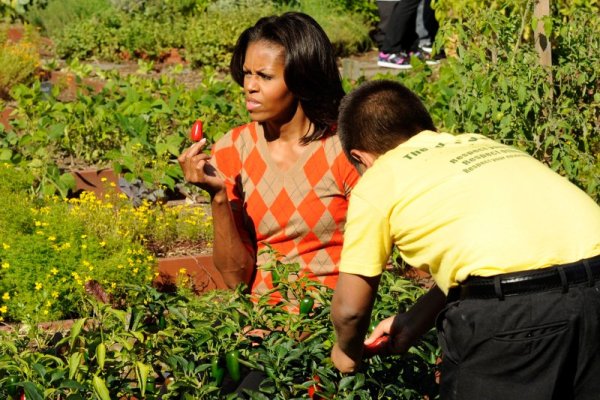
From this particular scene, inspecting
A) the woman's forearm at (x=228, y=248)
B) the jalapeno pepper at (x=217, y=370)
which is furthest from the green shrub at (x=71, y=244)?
the jalapeno pepper at (x=217, y=370)

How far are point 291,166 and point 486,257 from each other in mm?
1450

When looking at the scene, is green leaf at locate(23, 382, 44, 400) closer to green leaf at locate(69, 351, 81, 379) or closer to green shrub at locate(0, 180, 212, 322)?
green leaf at locate(69, 351, 81, 379)

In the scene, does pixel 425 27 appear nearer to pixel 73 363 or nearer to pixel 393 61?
pixel 393 61

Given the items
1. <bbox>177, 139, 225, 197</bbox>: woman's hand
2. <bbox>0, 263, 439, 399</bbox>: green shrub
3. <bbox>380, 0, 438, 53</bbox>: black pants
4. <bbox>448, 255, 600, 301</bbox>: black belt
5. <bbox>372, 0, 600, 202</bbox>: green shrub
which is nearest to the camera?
<bbox>448, 255, 600, 301</bbox>: black belt

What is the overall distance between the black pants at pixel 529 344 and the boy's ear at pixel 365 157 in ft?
1.45

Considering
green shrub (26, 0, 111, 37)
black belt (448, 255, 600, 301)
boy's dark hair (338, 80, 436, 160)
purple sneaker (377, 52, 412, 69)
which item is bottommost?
green shrub (26, 0, 111, 37)

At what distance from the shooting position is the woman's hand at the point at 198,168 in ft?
12.4

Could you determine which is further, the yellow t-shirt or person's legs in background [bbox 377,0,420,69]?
person's legs in background [bbox 377,0,420,69]

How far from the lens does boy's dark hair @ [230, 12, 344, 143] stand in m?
4.07

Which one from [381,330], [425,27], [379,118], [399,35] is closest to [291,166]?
[381,330]

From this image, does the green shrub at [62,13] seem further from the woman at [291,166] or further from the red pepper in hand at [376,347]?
the red pepper in hand at [376,347]

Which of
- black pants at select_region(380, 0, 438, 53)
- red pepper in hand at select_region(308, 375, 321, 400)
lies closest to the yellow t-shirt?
red pepper in hand at select_region(308, 375, 321, 400)

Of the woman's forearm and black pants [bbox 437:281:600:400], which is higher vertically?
black pants [bbox 437:281:600:400]

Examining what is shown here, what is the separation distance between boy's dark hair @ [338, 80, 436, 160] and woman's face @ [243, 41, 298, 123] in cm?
101
